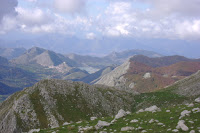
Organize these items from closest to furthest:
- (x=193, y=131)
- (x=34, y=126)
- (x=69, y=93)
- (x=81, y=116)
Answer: (x=193, y=131)
(x=34, y=126)
(x=81, y=116)
(x=69, y=93)

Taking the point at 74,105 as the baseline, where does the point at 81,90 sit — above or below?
above

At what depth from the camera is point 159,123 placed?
21203 mm

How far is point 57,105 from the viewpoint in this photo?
65688 mm

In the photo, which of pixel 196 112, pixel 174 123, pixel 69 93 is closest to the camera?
pixel 174 123

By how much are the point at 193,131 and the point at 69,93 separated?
61.2m

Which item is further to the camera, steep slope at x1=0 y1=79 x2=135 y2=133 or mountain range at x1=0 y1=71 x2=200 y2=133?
mountain range at x1=0 y1=71 x2=200 y2=133

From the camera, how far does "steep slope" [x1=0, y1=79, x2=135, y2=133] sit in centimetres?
5862

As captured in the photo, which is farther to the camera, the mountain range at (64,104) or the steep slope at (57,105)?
the mountain range at (64,104)

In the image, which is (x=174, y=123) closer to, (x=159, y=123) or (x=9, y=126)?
(x=159, y=123)

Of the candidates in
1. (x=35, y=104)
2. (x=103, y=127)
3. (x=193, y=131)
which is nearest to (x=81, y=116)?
(x=35, y=104)

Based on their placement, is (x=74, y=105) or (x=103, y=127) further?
(x=74, y=105)

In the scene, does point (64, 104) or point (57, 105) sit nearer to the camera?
point (57, 105)

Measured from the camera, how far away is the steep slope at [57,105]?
5862cm

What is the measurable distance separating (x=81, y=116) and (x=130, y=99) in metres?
28.6
